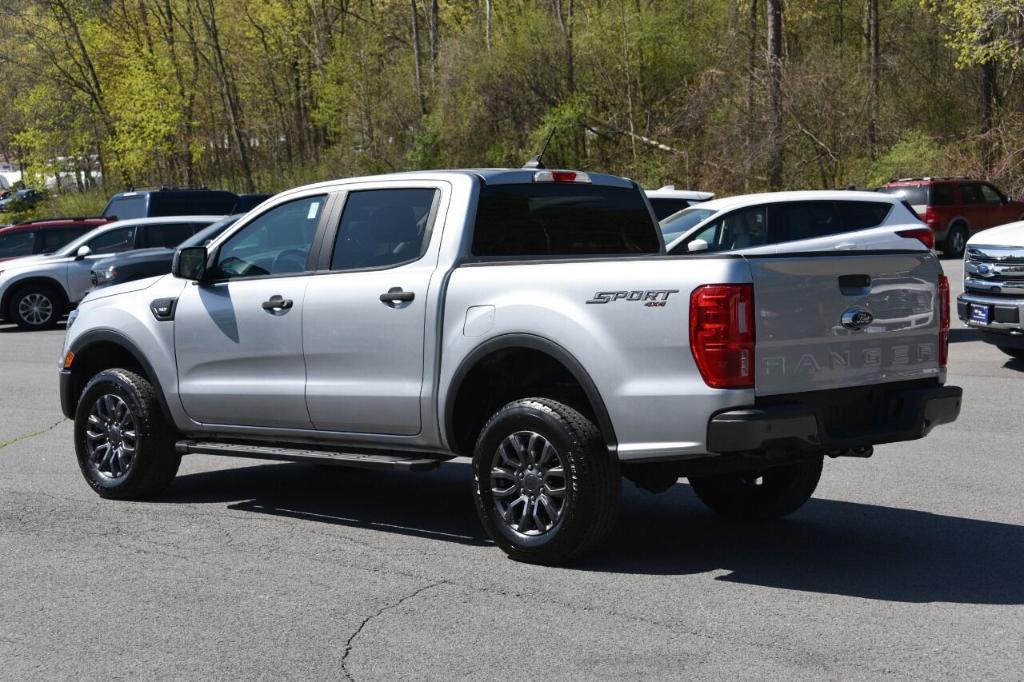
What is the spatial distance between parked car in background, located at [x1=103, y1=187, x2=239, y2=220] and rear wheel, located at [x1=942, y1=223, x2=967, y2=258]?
655 inches

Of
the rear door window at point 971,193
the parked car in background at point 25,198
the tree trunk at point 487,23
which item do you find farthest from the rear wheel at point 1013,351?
the parked car in background at point 25,198

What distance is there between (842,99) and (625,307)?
3460 cm

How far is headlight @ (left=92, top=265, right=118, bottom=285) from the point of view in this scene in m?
19.4

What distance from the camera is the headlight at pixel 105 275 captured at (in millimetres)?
19370

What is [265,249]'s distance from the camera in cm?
743

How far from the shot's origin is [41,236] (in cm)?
2366

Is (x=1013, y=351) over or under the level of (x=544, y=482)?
under

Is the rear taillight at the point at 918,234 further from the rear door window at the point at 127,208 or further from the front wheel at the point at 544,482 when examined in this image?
the rear door window at the point at 127,208

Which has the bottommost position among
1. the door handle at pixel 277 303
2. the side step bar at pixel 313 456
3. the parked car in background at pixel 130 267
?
the parked car in background at pixel 130 267

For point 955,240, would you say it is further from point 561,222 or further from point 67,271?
point 561,222

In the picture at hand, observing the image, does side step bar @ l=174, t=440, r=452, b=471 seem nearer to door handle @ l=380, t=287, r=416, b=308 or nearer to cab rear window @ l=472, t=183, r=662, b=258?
door handle @ l=380, t=287, r=416, b=308

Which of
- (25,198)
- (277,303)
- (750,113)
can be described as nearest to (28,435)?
(277,303)

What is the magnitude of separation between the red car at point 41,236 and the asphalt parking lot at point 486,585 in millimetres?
16042

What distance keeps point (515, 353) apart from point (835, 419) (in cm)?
154
